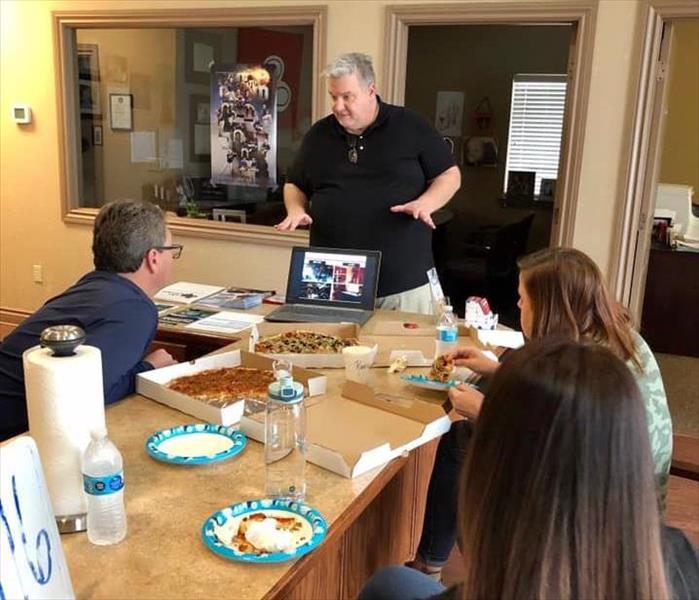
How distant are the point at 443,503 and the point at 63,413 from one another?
1.33 metres

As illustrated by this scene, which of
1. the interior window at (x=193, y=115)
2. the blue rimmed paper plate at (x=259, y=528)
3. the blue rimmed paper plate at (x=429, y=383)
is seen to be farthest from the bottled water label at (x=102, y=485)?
the interior window at (x=193, y=115)

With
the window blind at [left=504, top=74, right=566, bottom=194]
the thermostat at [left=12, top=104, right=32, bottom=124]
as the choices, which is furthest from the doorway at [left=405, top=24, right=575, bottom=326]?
the thermostat at [left=12, top=104, right=32, bottom=124]

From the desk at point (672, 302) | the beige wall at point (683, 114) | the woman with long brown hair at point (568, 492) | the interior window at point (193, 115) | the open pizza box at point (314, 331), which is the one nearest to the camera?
the woman with long brown hair at point (568, 492)

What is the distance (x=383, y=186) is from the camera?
Answer: 2.69 m

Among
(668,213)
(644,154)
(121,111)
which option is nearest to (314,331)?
(644,154)

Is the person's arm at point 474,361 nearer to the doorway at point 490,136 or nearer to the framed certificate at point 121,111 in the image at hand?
the doorway at point 490,136

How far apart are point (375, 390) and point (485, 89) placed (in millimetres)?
4729

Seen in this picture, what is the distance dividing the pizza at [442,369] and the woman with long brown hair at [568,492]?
Answer: 1.07 metres

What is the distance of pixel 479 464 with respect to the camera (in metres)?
0.87

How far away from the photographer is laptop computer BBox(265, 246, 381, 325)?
254 cm

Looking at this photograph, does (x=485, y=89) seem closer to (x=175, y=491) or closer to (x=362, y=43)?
(x=362, y=43)

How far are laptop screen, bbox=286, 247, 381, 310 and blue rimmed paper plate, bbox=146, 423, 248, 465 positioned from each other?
1.03 meters

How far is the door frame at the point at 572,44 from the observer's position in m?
3.53

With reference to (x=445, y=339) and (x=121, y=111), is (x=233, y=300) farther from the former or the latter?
(x=121, y=111)
